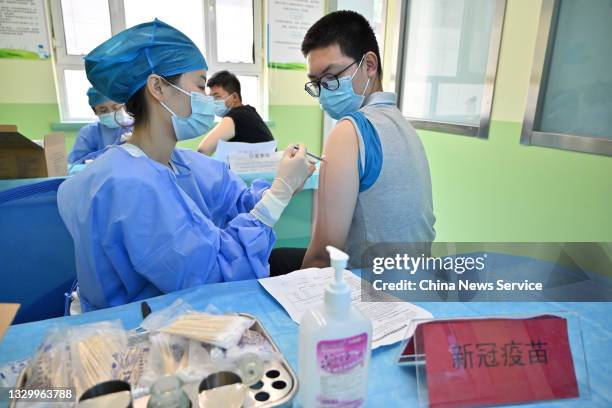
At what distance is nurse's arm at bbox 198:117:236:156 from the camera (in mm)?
2559

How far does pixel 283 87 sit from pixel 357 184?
3026 mm

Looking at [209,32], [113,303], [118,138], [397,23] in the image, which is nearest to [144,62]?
[113,303]

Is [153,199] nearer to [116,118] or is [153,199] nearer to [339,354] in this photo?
[339,354]

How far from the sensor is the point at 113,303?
0.95m

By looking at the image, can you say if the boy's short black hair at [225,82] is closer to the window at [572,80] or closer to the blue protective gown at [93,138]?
the blue protective gown at [93,138]

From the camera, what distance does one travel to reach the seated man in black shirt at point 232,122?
2.58 m

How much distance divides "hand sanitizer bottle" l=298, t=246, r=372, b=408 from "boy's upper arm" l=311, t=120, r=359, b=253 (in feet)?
2.09

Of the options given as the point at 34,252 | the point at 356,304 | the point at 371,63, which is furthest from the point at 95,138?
the point at 356,304

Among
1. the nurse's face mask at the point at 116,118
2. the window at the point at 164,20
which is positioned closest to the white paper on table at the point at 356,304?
the nurse's face mask at the point at 116,118

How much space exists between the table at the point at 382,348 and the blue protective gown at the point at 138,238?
0.11 m

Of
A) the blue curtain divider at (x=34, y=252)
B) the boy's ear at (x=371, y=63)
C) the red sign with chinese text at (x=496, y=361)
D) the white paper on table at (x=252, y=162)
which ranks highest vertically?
the boy's ear at (x=371, y=63)

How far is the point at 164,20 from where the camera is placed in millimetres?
3436

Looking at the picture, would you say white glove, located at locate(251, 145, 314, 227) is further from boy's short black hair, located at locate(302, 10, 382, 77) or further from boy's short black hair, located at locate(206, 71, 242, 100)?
boy's short black hair, located at locate(206, 71, 242, 100)

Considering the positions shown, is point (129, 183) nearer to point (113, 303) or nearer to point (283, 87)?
point (113, 303)
